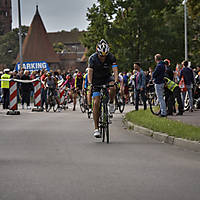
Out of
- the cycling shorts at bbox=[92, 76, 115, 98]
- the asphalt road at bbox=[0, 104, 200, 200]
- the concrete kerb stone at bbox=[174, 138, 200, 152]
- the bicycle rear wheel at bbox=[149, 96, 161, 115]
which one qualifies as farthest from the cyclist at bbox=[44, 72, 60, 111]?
the concrete kerb stone at bbox=[174, 138, 200, 152]

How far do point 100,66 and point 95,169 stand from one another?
3.83 m

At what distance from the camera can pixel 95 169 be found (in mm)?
7523

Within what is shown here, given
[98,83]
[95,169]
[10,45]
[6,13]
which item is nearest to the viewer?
[95,169]

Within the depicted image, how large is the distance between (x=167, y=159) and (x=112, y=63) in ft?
10.1

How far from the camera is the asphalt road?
591 centimetres

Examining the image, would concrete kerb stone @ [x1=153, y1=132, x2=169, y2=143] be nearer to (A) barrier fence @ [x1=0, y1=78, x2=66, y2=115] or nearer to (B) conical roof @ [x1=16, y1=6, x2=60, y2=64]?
(A) barrier fence @ [x1=0, y1=78, x2=66, y2=115]

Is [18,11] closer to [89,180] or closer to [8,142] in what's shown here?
[8,142]

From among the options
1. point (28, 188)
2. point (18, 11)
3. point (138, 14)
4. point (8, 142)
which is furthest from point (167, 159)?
point (138, 14)

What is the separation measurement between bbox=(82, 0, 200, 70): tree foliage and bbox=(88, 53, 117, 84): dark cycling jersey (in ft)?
148

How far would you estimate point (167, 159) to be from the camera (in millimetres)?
8594

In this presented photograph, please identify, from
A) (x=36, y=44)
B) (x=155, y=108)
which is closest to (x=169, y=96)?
(x=155, y=108)

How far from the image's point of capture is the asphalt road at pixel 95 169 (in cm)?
591

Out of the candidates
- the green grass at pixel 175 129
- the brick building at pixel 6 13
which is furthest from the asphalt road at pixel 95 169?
the brick building at pixel 6 13

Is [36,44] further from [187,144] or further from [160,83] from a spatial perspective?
[187,144]
